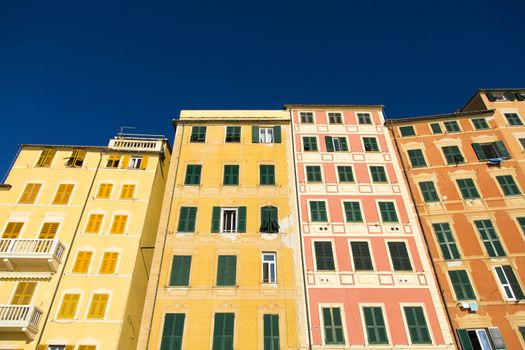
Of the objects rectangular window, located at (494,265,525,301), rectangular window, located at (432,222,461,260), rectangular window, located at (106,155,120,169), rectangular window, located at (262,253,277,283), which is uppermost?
rectangular window, located at (106,155,120,169)

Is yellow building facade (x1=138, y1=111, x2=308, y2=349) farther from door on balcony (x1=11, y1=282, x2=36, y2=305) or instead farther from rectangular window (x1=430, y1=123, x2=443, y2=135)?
rectangular window (x1=430, y1=123, x2=443, y2=135)

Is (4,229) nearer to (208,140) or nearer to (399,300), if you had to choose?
A: (208,140)

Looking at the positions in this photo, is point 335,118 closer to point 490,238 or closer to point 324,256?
point 324,256

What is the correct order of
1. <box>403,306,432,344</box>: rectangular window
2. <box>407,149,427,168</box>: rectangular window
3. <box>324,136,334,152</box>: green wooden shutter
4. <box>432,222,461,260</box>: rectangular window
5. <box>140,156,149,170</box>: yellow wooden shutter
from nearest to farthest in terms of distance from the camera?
<box>403,306,432,344</box>: rectangular window
<box>432,222,461,260</box>: rectangular window
<box>140,156,149,170</box>: yellow wooden shutter
<box>407,149,427,168</box>: rectangular window
<box>324,136,334,152</box>: green wooden shutter

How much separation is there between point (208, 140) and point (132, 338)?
56.1ft

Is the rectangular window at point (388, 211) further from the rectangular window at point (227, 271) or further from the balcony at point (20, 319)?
the balcony at point (20, 319)

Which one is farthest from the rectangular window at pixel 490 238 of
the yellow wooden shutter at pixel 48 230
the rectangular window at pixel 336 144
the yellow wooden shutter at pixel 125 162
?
the yellow wooden shutter at pixel 48 230

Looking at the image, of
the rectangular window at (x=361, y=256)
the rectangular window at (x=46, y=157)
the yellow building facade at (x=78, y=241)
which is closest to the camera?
the yellow building facade at (x=78, y=241)

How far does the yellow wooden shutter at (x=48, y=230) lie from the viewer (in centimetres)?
Result: 2697

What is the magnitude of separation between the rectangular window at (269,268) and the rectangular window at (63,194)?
53.5ft

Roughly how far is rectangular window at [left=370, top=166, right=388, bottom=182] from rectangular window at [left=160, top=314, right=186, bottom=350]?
1853 centimetres

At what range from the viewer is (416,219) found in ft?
93.7

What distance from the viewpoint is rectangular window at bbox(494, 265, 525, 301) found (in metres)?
24.7

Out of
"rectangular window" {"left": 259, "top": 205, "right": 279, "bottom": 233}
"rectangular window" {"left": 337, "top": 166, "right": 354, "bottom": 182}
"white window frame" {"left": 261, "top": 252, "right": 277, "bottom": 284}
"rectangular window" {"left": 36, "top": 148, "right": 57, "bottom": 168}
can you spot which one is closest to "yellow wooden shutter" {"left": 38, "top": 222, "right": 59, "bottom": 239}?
"rectangular window" {"left": 36, "top": 148, "right": 57, "bottom": 168}
